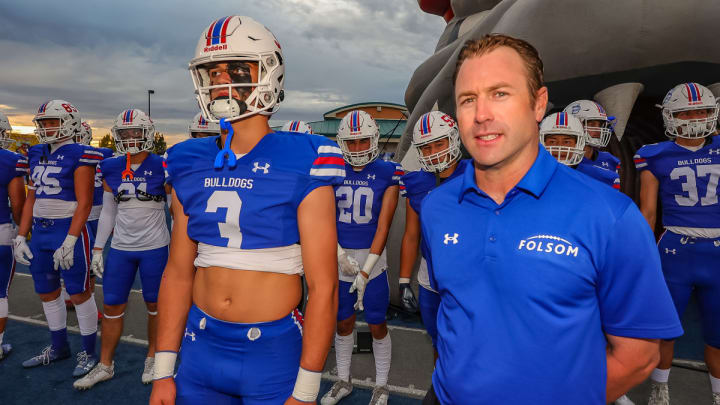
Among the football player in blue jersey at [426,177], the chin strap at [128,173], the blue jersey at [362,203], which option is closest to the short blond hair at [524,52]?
the football player in blue jersey at [426,177]

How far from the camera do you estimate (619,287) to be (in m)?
1.12

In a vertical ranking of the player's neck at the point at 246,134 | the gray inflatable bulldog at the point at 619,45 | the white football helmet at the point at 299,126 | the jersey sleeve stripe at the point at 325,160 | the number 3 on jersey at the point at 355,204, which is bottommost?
the number 3 on jersey at the point at 355,204

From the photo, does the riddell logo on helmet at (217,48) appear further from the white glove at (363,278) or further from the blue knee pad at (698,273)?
the blue knee pad at (698,273)

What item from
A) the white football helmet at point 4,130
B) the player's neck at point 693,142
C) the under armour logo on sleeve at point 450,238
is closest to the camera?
the under armour logo on sleeve at point 450,238

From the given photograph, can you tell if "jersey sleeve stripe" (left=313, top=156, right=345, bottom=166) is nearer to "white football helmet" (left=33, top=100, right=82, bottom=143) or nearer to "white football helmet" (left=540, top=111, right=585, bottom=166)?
"white football helmet" (left=540, top=111, right=585, bottom=166)

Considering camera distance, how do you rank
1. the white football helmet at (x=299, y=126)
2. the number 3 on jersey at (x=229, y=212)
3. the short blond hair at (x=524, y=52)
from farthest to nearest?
1. the white football helmet at (x=299, y=126)
2. the number 3 on jersey at (x=229, y=212)
3. the short blond hair at (x=524, y=52)

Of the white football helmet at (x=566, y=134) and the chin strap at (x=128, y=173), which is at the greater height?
the white football helmet at (x=566, y=134)

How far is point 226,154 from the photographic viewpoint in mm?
1756

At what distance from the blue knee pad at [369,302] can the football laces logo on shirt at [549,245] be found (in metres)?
2.91

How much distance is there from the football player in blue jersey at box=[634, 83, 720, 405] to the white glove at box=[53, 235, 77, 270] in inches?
219

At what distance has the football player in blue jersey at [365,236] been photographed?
153 inches

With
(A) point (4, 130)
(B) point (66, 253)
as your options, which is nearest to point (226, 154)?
(B) point (66, 253)

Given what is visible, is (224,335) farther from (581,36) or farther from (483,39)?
(581,36)

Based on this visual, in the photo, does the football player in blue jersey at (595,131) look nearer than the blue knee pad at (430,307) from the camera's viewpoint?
No
